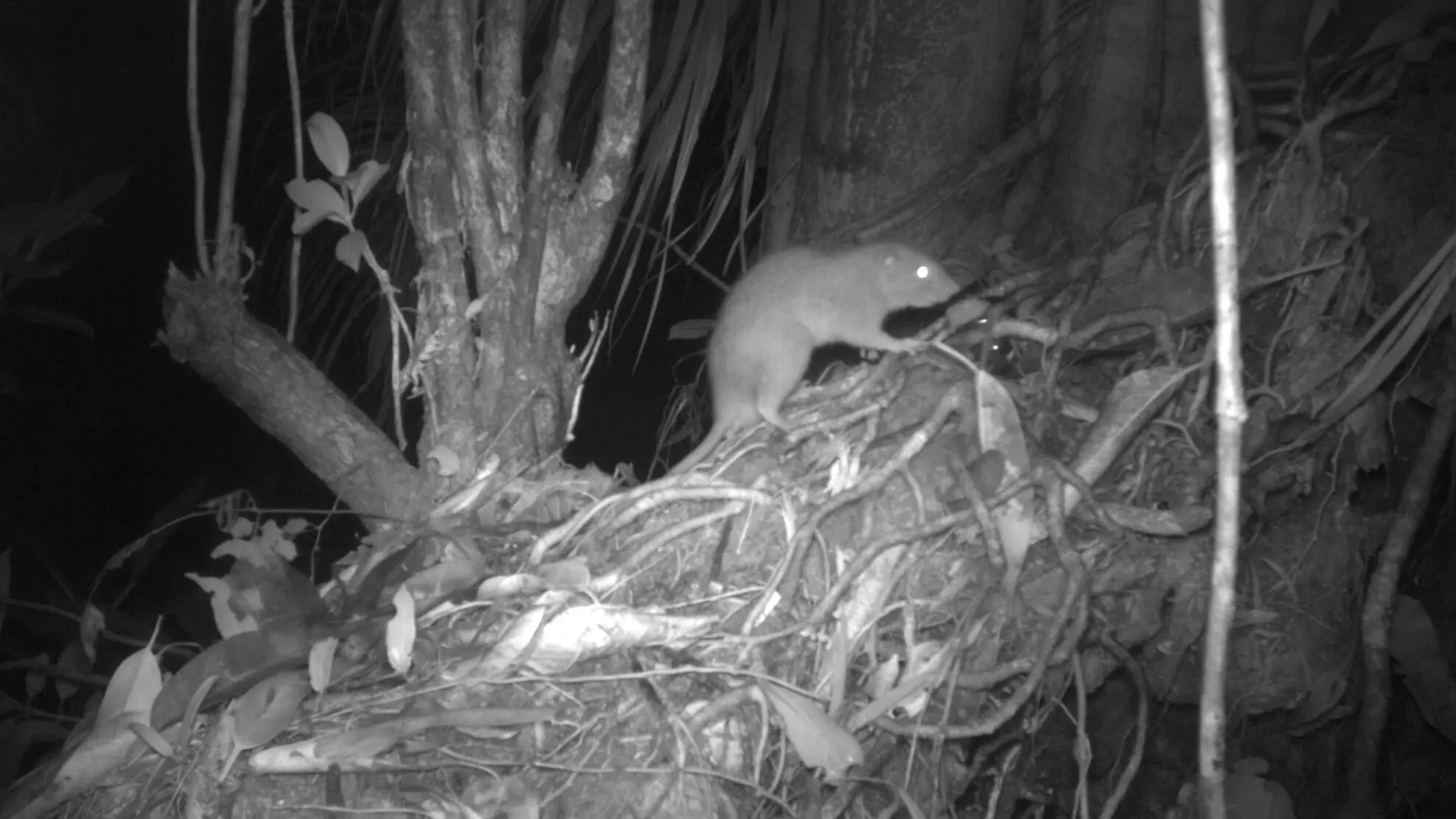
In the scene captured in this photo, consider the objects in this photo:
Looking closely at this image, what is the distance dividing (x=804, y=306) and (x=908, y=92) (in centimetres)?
62

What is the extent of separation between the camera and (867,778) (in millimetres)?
1751

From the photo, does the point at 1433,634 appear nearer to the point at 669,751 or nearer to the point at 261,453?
the point at 669,751

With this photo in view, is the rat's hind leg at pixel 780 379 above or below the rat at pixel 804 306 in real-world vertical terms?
below

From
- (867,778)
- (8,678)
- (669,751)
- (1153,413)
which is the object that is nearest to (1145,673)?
(1153,413)

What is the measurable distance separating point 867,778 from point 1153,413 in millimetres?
905

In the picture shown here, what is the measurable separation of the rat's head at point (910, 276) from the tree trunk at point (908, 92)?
0.65ft

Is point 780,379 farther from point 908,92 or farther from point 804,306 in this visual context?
point 908,92

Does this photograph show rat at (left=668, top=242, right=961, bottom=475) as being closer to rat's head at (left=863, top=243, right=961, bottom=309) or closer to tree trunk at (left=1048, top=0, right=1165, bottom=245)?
rat's head at (left=863, top=243, right=961, bottom=309)

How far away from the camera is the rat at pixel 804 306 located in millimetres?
2781

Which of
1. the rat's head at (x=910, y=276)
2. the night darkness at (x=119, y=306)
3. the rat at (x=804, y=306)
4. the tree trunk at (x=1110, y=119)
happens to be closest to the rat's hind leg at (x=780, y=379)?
the rat at (x=804, y=306)

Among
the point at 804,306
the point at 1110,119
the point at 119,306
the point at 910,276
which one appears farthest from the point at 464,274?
the point at 119,306

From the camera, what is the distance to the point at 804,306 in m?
2.89

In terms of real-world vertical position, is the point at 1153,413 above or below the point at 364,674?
above

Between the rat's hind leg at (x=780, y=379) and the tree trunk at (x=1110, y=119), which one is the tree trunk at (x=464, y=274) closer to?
the rat's hind leg at (x=780, y=379)
